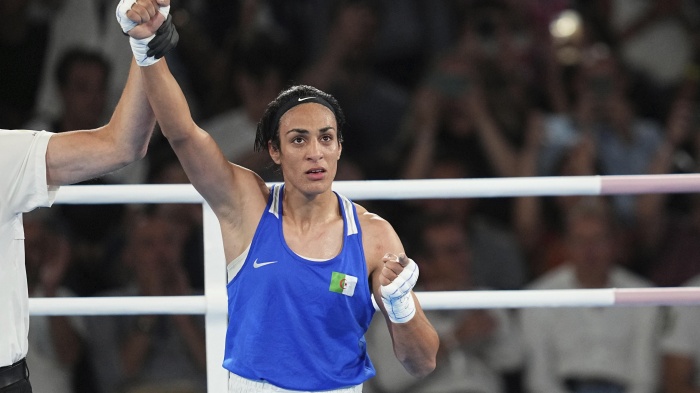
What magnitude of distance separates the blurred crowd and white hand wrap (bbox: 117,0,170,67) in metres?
1.97

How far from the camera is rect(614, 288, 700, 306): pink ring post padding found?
2.74 metres

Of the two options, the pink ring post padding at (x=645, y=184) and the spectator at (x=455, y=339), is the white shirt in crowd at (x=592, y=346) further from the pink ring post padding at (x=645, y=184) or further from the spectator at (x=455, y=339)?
the pink ring post padding at (x=645, y=184)

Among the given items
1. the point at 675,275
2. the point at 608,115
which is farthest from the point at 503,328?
the point at 608,115

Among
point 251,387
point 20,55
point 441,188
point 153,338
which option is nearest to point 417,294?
point 441,188

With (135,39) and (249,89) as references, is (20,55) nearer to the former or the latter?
(249,89)

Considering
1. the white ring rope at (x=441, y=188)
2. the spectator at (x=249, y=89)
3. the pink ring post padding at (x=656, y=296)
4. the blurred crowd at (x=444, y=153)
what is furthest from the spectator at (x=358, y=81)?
→ the pink ring post padding at (x=656, y=296)

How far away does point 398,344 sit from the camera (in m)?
2.30

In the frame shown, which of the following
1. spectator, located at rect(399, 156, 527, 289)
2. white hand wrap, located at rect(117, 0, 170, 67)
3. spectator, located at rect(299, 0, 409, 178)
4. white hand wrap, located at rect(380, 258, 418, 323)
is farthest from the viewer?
spectator, located at rect(299, 0, 409, 178)

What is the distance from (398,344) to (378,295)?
123mm

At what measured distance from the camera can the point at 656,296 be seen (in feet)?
8.99

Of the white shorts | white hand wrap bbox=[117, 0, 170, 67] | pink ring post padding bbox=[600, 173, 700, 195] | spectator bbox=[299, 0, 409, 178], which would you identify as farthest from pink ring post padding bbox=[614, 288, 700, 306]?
spectator bbox=[299, 0, 409, 178]

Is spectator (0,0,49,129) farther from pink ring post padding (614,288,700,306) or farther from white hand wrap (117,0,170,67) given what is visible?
pink ring post padding (614,288,700,306)

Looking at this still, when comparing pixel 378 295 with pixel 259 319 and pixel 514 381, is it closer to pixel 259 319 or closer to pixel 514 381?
pixel 259 319

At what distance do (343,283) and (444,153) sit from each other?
8.05 ft
